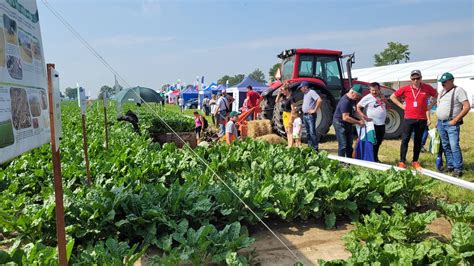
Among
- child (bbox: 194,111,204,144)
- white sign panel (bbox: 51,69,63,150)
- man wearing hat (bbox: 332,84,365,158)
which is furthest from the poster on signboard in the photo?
child (bbox: 194,111,204,144)

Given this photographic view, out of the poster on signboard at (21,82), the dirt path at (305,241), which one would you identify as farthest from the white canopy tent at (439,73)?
the poster on signboard at (21,82)

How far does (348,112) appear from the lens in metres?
7.13

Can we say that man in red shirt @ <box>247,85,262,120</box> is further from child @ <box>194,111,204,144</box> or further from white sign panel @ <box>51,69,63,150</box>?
white sign panel @ <box>51,69,63,150</box>

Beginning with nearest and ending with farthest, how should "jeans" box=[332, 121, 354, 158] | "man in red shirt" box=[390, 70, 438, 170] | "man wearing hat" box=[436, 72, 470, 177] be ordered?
"man wearing hat" box=[436, 72, 470, 177] < "man in red shirt" box=[390, 70, 438, 170] < "jeans" box=[332, 121, 354, 158]

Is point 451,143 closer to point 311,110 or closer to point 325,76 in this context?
point 311,110

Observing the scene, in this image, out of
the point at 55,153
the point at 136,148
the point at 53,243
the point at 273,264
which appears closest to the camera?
the point at 55,153

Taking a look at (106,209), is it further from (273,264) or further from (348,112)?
(348,112)

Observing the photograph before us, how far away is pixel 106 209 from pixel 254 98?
11.0 metres

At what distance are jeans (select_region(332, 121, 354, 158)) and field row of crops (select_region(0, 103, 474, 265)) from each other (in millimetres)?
1594

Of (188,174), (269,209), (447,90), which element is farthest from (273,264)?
(447,90)

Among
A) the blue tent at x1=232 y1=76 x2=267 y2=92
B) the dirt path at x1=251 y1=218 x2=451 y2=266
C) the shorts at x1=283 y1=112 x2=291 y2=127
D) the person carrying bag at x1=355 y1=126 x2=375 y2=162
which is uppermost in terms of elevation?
the blue tent at x1=232 y1=76 x2=267 y2=92

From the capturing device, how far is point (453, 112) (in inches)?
250

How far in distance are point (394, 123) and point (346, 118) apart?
5.11m

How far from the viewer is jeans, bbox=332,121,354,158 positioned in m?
7.33
